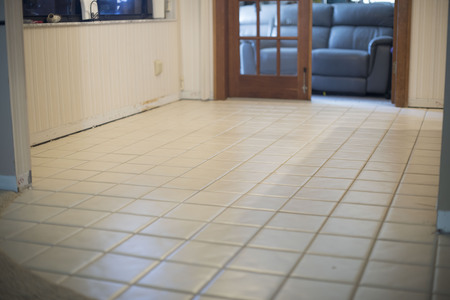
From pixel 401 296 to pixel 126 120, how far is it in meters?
4.08

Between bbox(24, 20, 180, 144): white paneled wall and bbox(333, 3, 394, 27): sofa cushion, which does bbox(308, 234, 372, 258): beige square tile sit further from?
bbox(333, 3, 394, 27): sofa cushion

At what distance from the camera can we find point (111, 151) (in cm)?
454

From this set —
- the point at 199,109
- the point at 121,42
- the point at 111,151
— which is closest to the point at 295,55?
the point at 199,109

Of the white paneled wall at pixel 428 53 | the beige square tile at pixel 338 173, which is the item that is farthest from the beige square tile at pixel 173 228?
the white paneled wall at pixel 428 53

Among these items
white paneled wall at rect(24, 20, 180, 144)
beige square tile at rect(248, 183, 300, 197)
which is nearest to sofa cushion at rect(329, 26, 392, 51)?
white paneled wall at rect(24, 20, 180, 144)

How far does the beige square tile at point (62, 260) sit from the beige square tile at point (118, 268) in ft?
0.15

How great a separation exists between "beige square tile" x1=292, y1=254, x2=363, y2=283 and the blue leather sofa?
4.59 metres

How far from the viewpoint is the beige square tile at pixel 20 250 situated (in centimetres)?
254

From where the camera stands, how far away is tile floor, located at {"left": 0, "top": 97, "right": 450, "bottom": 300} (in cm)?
229

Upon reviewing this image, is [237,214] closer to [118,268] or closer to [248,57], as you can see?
[118,268]

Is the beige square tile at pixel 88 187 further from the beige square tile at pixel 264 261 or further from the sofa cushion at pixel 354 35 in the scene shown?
the sofa cushion at pixel 354 35

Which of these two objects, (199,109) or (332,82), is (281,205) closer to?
(199,109)

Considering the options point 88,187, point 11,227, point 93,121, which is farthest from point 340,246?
point 93,121

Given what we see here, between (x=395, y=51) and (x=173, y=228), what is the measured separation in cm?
440
